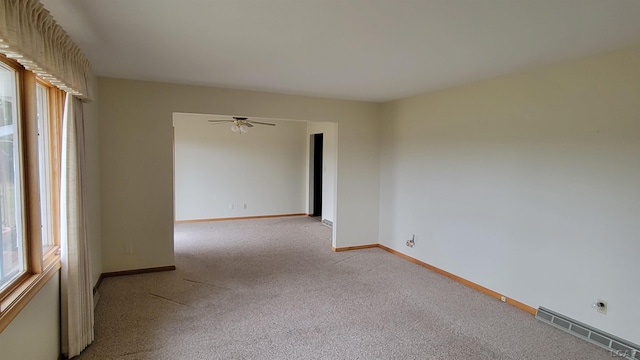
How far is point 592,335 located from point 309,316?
237cm

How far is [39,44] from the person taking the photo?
169 centimetres

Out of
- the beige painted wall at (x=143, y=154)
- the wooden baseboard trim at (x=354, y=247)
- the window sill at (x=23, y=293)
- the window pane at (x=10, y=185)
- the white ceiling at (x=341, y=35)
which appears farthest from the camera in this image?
the wooden baseboard trim at (x=354, y=247)

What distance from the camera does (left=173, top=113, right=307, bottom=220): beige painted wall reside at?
7223mm

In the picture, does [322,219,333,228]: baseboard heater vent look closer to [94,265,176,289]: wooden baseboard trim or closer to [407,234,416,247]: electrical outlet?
[407,234,416,247]: electrical outlet

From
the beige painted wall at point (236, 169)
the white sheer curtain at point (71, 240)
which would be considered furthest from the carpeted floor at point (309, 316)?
the beige painted wall at point (236, 169)

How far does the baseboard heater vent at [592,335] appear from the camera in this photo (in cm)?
254

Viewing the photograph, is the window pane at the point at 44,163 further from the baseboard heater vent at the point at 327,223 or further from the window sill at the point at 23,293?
the baseboard heater vent at the point at 327,223

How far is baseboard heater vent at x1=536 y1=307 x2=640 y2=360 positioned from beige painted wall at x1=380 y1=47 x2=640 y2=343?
6cm

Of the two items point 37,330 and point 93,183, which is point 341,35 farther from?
point 93,183

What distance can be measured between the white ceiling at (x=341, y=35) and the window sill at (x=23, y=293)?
1.62m

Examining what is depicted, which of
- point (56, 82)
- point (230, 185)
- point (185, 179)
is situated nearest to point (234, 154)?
point (230, 185)

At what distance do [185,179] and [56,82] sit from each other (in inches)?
211

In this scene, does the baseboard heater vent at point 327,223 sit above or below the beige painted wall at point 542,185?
below

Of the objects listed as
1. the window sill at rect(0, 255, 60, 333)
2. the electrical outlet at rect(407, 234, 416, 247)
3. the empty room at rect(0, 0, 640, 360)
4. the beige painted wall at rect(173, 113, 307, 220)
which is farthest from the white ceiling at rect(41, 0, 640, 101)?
the beige painted wall at rect(173, 113, 307, 220)
